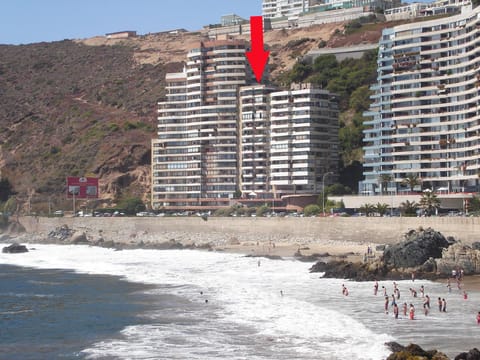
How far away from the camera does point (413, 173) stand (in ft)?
376

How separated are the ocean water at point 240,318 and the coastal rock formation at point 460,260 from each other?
10.7 feet

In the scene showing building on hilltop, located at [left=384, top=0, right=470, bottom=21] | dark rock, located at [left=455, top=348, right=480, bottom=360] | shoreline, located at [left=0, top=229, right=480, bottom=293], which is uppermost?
building on hilltop, located at [left=384, top=0, right=470, bottom=21]

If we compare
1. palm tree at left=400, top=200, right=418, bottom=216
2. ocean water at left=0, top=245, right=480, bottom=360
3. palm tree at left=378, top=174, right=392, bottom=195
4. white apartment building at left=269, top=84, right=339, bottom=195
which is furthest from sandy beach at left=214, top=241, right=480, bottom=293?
white apartment building at left=269, top=84, right=339, bottom=195

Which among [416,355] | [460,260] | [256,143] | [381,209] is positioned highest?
[256,143]

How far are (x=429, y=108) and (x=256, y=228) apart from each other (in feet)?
94.8

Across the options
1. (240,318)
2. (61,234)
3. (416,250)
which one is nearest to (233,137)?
(61,234)

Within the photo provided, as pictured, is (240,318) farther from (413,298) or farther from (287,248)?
(287,248)

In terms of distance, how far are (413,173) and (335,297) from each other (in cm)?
5986

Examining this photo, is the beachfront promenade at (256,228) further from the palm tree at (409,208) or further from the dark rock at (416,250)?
the dark rock at (416,250)

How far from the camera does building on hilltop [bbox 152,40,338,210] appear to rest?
125 meters

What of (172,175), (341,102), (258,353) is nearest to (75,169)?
(172,175)

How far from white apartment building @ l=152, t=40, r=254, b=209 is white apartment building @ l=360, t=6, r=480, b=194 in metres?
23.5

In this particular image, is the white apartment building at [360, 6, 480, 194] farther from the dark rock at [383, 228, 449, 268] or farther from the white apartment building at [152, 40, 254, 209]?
the dark rock at [383, 228, 449, 268]

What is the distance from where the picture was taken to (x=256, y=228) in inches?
4245
